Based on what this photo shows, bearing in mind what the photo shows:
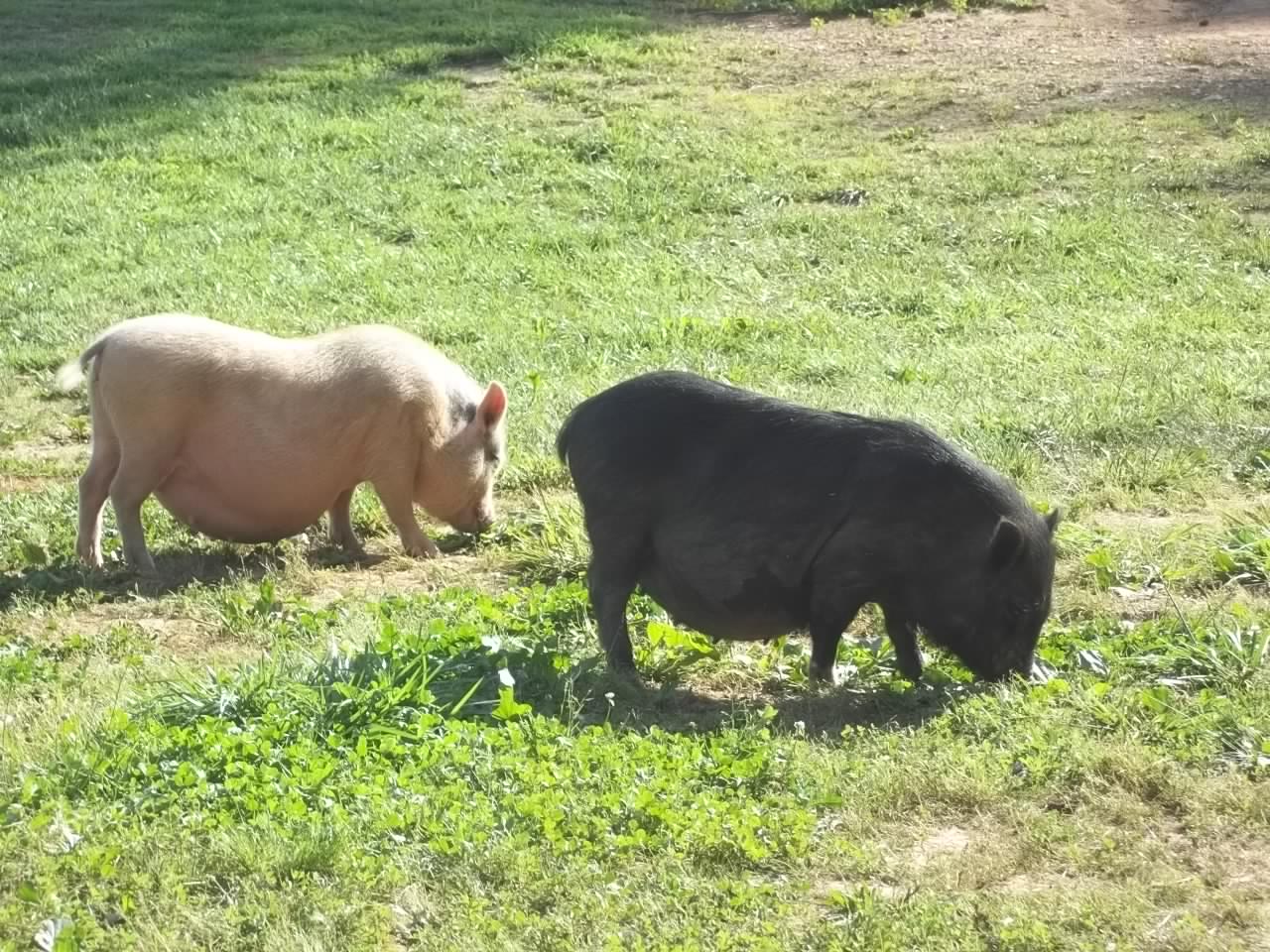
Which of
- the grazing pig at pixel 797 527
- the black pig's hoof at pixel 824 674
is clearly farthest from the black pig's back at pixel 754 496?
the black pig's hoof at pixel 824 674

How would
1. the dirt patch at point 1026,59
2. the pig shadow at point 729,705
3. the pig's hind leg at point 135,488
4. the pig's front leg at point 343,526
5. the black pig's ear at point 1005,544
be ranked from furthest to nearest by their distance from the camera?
1. the dirt patch at point 1026,59
2. the pig's front leg at point 343,526
3. the pig's hind leg at point 135,488
4. the black pig's ear at point 1005,544
5. the pig shadow at point 729,705

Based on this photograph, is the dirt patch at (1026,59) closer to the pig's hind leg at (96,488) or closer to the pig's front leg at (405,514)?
the pig's front leg at (405,514)

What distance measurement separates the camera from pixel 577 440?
21.1ft

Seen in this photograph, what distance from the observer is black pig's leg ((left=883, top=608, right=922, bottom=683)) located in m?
6.09

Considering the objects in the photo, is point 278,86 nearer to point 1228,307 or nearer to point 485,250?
point 485,250

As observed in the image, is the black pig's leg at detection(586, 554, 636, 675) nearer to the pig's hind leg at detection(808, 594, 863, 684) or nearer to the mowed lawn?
the mowed lawn

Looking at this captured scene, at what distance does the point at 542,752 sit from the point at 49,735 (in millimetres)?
1493

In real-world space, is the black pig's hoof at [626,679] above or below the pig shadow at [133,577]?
above

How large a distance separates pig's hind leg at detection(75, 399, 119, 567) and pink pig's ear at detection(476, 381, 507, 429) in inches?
67.4

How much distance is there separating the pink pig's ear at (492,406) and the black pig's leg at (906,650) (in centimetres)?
Result: 289

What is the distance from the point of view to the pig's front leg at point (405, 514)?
27.1 feet

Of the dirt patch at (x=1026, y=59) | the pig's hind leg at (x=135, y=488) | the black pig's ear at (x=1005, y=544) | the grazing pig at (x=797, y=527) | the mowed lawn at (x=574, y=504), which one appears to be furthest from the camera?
the dirt patch at (x=1026, y=59)

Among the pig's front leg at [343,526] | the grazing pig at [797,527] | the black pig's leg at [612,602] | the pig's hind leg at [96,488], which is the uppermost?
the grazing pig at [797,527]

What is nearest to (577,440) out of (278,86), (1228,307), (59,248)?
(1228,307)
